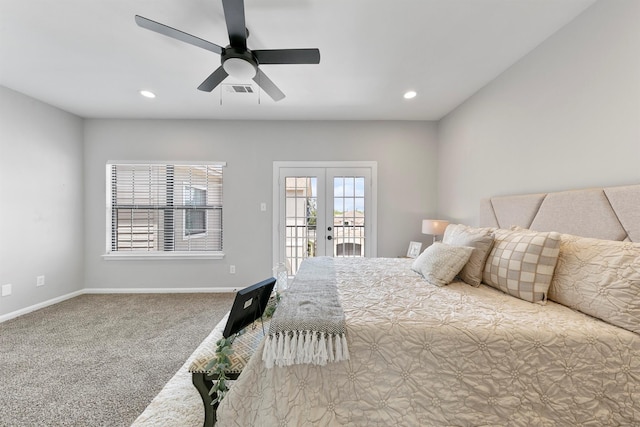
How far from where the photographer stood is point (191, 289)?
12.1 feet

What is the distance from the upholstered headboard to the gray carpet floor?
302cm

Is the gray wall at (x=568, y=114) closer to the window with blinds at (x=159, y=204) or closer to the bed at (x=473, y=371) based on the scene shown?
the bed at (x=473, y=371)

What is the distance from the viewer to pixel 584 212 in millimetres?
1528

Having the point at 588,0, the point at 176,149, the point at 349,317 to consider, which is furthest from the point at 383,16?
the point at 176,149

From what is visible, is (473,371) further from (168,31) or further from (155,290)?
(155,290)

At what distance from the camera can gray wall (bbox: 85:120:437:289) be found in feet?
12.0

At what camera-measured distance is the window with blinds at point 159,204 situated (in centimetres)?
374

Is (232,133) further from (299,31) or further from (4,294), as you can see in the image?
(4,294)

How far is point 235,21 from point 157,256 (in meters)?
3.47

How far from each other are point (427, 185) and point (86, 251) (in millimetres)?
5245

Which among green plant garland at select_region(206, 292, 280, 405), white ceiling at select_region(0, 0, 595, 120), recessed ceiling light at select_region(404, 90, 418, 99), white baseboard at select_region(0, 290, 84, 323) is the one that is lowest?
white baseboard at select_region(0, 290, 84, 323)

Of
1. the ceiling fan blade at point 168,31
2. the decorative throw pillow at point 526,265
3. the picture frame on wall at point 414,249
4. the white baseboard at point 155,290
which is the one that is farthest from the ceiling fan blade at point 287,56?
the white baseboard at point 155,290

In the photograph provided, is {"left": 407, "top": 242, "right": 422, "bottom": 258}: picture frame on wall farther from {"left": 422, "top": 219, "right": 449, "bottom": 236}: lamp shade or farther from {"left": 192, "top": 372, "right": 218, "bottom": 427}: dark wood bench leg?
{"left": 192, "top": 372, "right": 218, "bottom": 427}: dark wood bench leg

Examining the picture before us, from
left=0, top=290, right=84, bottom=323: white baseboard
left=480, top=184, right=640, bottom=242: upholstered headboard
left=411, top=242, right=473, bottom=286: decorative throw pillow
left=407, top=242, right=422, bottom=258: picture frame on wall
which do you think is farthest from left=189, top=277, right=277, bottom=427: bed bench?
left=0, top=290, right=84, bottom=323: white baseboard
